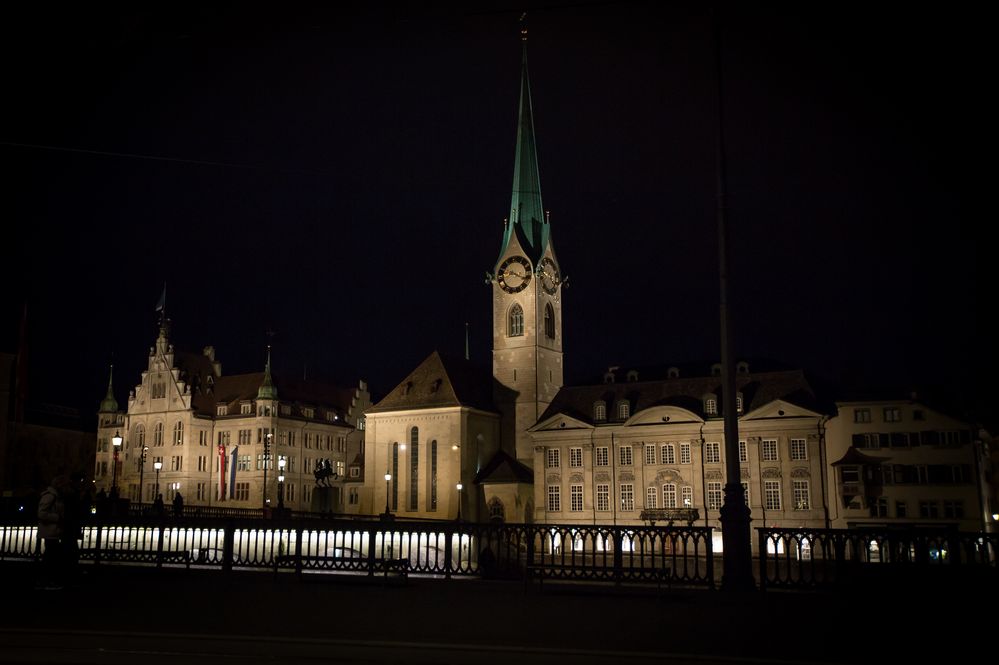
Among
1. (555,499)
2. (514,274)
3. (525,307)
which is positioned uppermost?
(514,274)

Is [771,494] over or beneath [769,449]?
beneath

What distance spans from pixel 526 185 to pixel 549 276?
26.5 ft

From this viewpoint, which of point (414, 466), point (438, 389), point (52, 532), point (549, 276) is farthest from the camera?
point (549, 276)

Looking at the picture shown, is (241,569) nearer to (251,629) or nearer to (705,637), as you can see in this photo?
(251,629)

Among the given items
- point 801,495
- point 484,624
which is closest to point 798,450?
point 801,495

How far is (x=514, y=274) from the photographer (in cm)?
8356

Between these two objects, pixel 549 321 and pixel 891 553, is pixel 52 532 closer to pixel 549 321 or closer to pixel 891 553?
pixel 891 553

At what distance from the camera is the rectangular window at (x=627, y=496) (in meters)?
70.6

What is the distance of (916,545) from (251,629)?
10944mm

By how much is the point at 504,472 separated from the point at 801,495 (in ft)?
72.3

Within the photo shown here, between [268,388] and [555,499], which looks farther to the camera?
[268,388]

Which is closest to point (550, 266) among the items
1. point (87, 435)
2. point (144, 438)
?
point (144, 438)

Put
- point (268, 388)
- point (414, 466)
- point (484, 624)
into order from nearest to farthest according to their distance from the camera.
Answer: point (484, 624), point (414, 466), point (268, 388)

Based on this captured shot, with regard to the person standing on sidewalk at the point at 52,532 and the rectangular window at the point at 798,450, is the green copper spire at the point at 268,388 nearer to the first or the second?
the rectangular window at the point at 798,450
